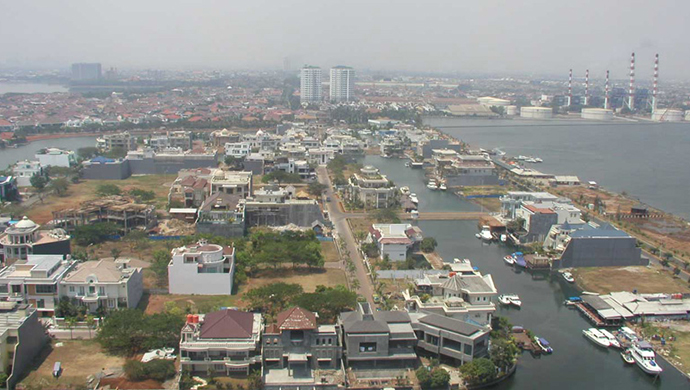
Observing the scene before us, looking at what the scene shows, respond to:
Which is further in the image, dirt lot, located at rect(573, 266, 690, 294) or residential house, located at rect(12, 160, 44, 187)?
residential house, located at rect(12, 160, 44, 187)

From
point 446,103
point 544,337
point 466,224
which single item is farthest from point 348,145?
point 446,103

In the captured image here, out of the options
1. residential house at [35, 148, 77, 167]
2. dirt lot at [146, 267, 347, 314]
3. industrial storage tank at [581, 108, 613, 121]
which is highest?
industrial storage tank at [581, 108, 613, 121]

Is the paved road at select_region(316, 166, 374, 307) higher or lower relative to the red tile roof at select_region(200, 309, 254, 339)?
lower

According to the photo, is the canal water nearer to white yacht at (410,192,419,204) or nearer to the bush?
white yacht at (410,192,419,204)

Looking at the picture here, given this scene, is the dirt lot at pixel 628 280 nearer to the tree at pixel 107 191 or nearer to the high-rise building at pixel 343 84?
the tree at pixel 107 191

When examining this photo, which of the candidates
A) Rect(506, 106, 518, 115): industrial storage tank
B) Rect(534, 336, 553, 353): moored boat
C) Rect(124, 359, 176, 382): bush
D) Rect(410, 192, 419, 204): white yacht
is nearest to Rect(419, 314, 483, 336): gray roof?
Rect(534, 336, 553, 353): moored boat

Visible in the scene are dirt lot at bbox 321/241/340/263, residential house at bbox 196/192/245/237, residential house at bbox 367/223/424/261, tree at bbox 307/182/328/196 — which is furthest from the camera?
tree at bbox 307/182/328/196

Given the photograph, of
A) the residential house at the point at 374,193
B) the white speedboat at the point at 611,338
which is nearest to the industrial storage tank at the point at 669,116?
the residential house at the point at 374,193

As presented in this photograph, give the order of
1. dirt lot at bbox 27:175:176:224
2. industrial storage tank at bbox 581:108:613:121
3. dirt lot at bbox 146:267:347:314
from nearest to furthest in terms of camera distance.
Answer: dirt lot at bbox 146:267:347:314
dirt lot at bbox 27:175:176:224
industrial storage tank at bbox 581:108:613:121
